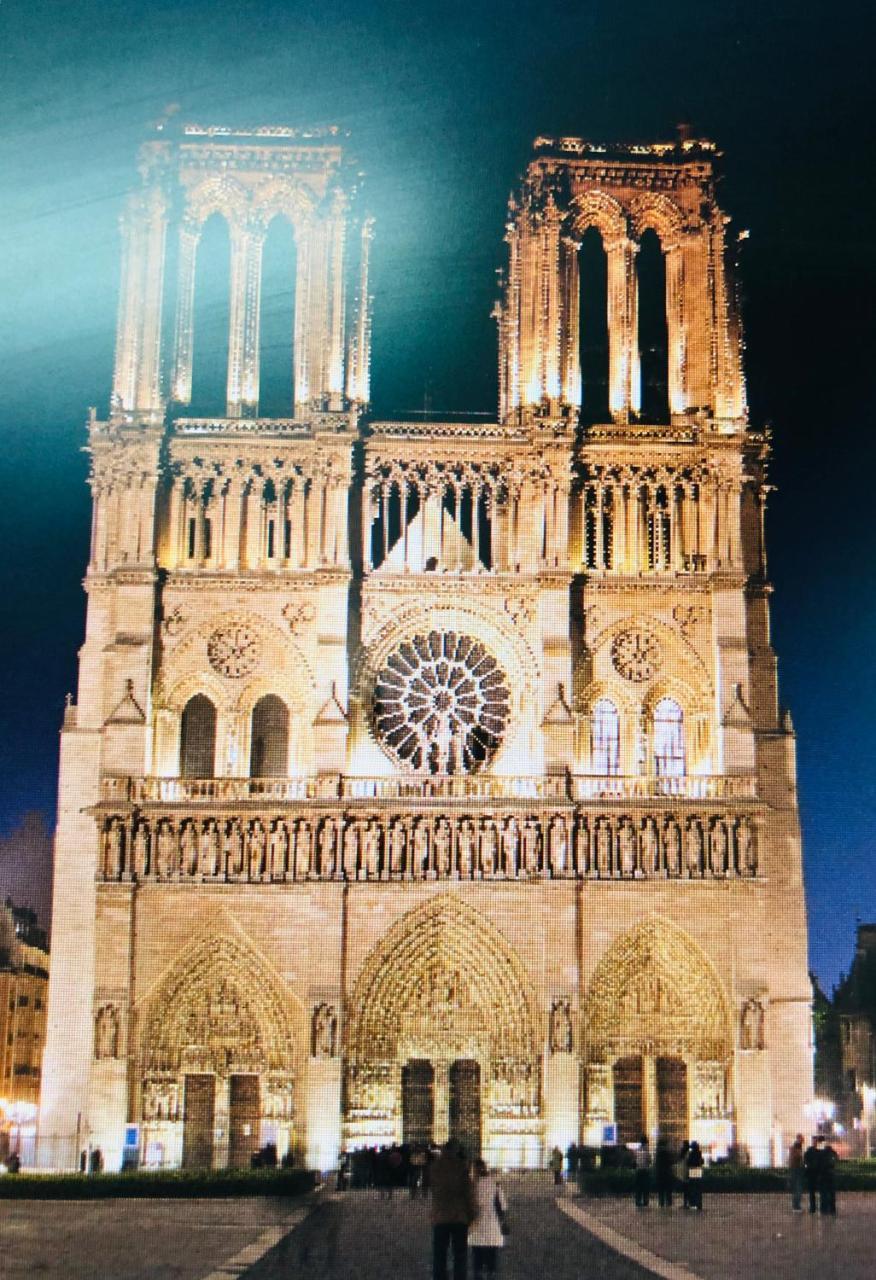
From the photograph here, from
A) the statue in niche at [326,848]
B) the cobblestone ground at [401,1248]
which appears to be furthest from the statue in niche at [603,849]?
the cobblestone ground at [401,1248]

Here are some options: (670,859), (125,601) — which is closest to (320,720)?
(125,601)

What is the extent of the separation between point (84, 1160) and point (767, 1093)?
13413 millimetres

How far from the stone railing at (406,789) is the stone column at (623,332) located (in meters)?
8.55

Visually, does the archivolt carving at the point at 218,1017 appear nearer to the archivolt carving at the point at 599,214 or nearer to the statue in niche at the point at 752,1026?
the statue in niche at the point at 752,1026

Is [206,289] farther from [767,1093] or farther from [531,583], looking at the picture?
[767,1093]

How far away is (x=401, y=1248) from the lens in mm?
21562

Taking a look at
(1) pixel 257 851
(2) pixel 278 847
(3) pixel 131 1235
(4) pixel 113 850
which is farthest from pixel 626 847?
(3) pixel 131 1235

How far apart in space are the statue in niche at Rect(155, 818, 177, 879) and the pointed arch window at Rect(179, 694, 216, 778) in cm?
175

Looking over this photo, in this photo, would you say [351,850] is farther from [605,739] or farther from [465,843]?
[605,739]

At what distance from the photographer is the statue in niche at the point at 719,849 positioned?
128 ft

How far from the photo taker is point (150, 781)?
39.7 metres

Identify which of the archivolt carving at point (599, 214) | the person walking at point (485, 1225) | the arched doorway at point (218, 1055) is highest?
the archivolt carving at point (599, 214)

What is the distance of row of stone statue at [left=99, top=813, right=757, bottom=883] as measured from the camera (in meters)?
38.9

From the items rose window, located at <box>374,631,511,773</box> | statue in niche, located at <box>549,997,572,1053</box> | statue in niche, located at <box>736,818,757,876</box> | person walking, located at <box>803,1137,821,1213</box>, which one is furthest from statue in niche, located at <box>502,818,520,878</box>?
person walking, located at <box>803,1137,821,1213</box>
